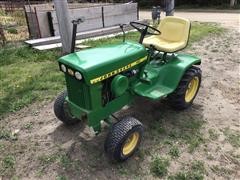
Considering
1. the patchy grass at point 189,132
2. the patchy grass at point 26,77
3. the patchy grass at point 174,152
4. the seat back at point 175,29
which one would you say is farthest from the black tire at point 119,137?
the patchy grass at point 26,77

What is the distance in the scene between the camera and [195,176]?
2.64m

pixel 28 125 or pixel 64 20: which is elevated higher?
pixel 64 20

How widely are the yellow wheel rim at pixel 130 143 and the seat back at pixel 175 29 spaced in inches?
61.2

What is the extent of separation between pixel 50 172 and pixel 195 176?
147 cm

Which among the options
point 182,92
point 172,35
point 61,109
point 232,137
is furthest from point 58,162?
→ point 172,35

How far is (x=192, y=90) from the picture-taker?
12.7 ft

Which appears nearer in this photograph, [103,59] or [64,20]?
[103,59]

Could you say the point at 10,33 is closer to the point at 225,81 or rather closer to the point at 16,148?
the point at 16,148

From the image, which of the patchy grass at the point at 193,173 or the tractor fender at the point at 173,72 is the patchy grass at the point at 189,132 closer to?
the patchy grass at the point at 193,173

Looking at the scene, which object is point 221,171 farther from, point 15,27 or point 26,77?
point 15,27

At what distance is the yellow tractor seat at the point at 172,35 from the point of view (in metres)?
3.53

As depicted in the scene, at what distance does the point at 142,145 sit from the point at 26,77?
297 cm

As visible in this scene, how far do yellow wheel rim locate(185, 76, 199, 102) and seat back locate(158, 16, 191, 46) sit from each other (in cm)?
58

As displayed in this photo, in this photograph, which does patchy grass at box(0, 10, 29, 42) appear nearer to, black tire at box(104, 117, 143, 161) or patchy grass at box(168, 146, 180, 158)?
black tire at box(104, 117, 143, 161)
